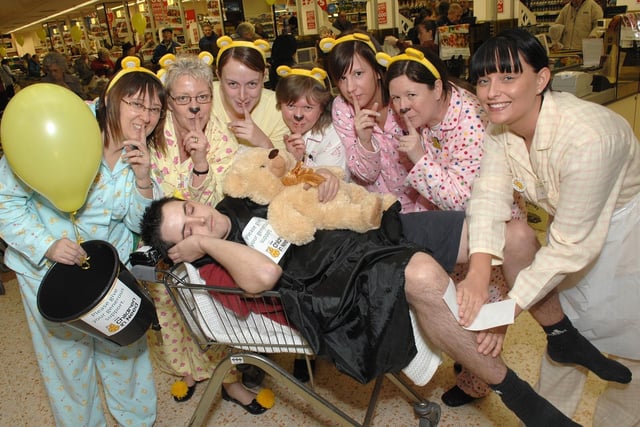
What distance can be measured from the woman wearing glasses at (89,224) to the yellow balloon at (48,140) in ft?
0.52

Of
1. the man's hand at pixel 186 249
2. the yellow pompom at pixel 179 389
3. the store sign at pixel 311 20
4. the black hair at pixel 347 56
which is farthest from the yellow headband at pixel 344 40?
the store sign at pixel 311 20

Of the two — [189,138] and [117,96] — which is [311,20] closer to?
[189,138]

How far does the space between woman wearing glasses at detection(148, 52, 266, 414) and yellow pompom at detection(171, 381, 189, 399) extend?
203 millimetres

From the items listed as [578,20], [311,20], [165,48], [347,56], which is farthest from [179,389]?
[311,20]

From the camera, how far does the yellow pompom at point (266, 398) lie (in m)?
2.24

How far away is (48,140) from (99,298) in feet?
1.65

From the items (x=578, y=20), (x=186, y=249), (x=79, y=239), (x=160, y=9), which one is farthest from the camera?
(x=160, y=9)

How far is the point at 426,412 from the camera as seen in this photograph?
183cm

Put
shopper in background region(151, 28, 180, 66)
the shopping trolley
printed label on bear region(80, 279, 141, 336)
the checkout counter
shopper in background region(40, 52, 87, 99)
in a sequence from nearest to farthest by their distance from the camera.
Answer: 1. printed label on bear region(80, 279, 141, 336)
2. the shopping trolley
3. the checkout counter
4. shopper in background region(40, 52, 87, 99)
5. shopper in background region(151, 28, 180, 66)

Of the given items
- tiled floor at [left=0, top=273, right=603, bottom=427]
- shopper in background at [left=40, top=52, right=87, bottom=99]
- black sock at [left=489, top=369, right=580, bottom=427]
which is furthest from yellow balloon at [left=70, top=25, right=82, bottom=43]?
black sock at [left=489, top=369, right=580, bottom=427]

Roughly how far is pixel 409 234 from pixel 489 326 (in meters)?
0.50

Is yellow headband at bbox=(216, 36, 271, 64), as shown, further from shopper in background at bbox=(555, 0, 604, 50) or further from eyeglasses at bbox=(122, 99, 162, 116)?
shopper in background at bbox=(555, 0, 604, 50)

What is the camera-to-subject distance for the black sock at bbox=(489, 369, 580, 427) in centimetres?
148

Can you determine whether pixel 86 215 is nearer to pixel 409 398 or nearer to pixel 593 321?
pixel 409 398
